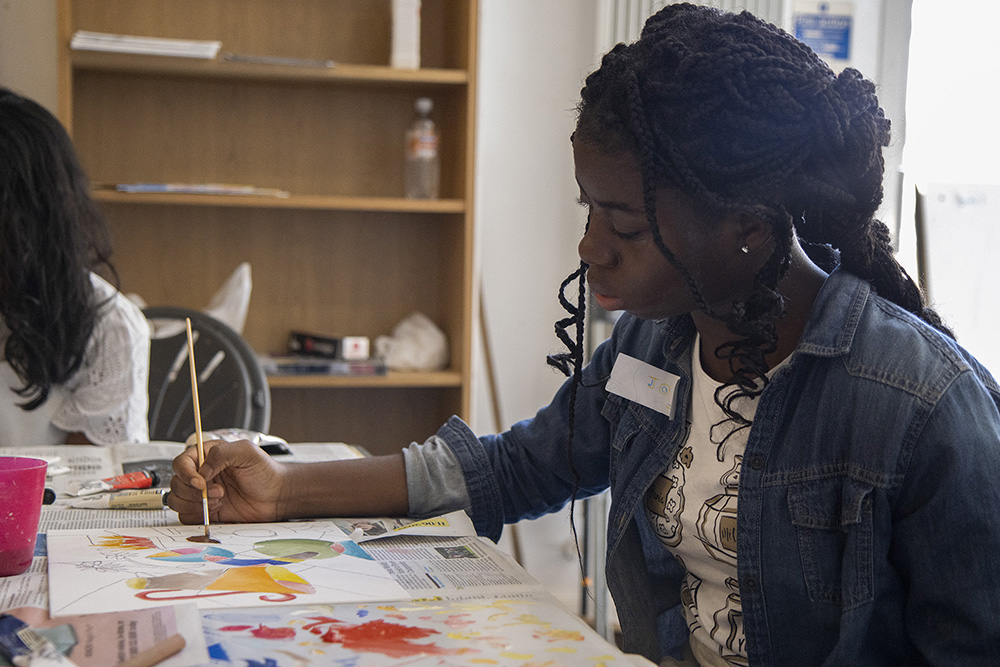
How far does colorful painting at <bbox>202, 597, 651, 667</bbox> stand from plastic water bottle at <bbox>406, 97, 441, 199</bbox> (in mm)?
1920

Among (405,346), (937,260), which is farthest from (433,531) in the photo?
(405,346)

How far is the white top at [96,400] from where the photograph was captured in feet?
5.38

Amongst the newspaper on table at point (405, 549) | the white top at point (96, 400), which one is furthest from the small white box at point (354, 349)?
the newspaper on table at point (405, 549)

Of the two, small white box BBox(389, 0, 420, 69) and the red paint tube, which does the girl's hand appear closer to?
the red paint tube

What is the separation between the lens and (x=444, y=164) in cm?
275

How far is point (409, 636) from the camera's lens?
2.39 ft

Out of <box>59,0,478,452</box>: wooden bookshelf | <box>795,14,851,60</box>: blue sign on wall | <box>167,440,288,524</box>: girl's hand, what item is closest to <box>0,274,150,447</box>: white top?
<box>167,440,288,524</box>: girl's hand

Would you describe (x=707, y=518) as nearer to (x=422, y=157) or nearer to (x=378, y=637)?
(x=378, y=637)

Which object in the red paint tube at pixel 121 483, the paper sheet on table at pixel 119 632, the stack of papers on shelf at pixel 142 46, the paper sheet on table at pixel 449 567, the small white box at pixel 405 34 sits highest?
the small white box at pixel 405 34

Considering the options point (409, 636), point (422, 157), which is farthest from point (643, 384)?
point (422, 157)

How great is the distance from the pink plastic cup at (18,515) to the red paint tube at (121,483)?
13.0 inches

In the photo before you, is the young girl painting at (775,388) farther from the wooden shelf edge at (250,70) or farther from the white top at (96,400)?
the wooden shelf edge at (250,70)

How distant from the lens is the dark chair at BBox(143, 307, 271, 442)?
6.24 ft

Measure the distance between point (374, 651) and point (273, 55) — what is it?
2233 millimetres
